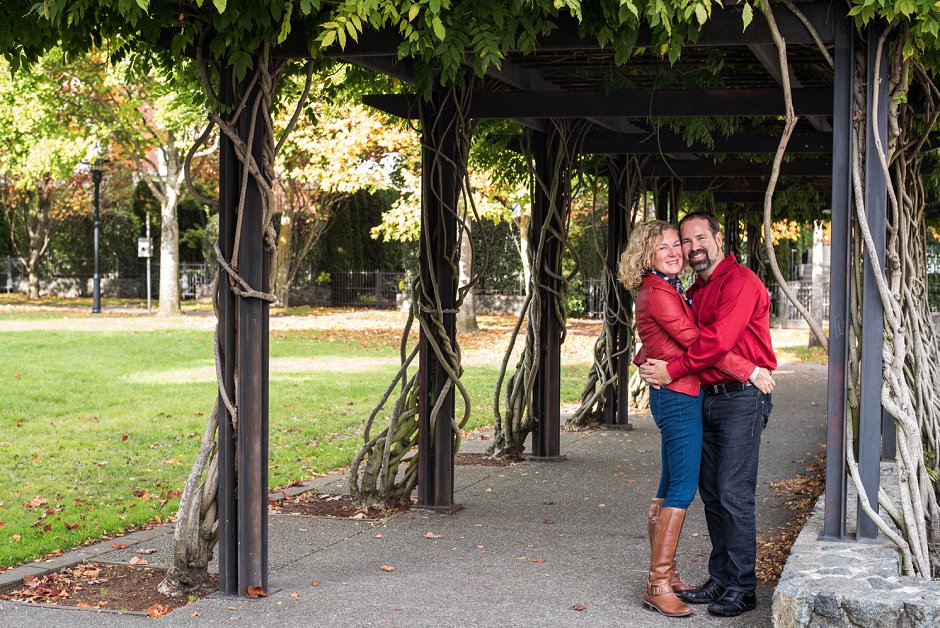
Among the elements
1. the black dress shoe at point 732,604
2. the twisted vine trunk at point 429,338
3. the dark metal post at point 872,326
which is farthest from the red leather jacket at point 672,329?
the twisted vine trunk at point 429,338

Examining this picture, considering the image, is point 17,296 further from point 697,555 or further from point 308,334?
point 697,555

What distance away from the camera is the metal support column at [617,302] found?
11.6 m

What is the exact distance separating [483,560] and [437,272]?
2.10 m

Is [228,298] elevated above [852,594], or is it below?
above

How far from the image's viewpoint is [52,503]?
26.0 feet

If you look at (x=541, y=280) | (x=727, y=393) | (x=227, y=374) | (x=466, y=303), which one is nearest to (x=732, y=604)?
(x=727, y=393)

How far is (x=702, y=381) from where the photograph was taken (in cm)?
517

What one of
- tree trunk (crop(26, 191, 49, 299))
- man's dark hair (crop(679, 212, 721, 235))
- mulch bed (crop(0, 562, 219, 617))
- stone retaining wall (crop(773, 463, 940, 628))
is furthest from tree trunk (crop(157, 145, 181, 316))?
stone retaining wall (crop(773, 463, 940, 628))

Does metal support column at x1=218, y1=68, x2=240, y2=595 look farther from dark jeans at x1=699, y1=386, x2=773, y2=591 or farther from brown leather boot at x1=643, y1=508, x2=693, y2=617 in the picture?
dark jeans at x1=699, y1=386, x2=773, y2=591

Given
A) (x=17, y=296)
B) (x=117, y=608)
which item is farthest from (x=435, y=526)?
(x=17, y=296)

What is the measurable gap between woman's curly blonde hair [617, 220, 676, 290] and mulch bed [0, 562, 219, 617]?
2.52m

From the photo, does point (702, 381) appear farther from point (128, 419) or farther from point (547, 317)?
point (128, 419)

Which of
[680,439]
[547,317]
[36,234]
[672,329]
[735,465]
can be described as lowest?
[735,465]

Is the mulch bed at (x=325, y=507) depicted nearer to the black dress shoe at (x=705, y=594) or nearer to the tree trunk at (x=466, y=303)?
the black dress shoe at (x=705, y=594)
